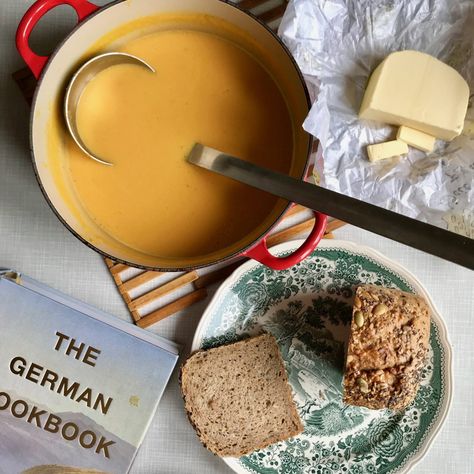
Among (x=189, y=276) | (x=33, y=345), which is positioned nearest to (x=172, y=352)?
(x=189, y=276)

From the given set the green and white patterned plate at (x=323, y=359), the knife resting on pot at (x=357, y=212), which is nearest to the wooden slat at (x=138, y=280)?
the green and white patterned plate at (x=323, y=359)

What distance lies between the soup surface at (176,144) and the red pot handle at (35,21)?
0.11m

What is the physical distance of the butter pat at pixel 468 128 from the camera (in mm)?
1010

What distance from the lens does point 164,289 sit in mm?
1046

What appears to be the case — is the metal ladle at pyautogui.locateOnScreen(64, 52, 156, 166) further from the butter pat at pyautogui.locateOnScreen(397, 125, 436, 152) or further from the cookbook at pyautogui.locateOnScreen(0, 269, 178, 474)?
the butter pat at pyautogui.locateOnScreen(397, 125, 436, 152)

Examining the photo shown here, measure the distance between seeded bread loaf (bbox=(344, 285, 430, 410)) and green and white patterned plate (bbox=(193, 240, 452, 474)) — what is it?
7 cm

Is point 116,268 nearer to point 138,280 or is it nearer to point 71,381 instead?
point 138,280

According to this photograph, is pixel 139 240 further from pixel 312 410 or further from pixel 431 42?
pixel 431 42

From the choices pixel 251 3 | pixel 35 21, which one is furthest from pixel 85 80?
pixel 251 3

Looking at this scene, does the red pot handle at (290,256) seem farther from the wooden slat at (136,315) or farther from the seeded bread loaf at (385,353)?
the wooden slat at (136,315)

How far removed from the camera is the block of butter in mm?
986

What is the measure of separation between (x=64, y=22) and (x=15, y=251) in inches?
15.4

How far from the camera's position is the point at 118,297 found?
1057 mm

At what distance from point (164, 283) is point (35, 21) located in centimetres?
45
